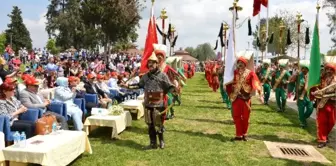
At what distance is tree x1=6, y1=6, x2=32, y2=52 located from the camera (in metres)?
65.9

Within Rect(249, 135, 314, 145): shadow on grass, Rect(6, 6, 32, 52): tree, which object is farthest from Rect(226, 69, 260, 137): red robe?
Rect(6, 6, 32, 52): tree

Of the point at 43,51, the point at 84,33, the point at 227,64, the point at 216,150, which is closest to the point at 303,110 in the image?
the point at 227,64

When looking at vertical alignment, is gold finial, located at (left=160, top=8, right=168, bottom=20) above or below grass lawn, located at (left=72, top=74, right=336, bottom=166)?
above

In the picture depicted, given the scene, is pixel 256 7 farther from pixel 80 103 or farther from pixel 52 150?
pixel 52 150

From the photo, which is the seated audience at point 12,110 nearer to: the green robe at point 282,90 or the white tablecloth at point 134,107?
the white tablecloth at point 134,107

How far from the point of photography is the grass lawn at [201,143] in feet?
20.8

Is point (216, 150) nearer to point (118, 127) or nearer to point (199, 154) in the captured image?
point (199, 154)

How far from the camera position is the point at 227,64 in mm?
8055

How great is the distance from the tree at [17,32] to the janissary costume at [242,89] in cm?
6436

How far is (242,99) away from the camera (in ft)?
25.7

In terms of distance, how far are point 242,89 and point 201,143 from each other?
59.3 inches

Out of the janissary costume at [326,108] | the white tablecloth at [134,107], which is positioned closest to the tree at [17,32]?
the white tablecloth at [134,107]

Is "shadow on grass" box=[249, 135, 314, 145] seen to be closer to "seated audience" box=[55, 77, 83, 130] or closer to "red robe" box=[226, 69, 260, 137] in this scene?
"red robe" box=[226, 69, 260, 137]

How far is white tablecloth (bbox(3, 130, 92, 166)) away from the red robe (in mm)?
3511
